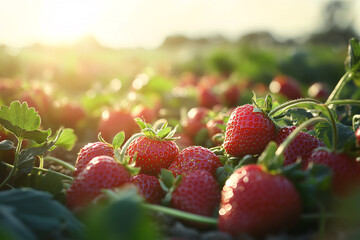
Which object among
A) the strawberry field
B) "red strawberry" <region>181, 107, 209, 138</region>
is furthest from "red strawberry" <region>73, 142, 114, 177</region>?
"red strawberry" <region>181, 107, 209, 138</region>

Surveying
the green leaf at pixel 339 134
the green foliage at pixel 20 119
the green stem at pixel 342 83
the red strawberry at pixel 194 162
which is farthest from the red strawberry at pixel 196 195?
the green stem at pixel 342 83

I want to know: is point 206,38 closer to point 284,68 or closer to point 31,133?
point 284,68

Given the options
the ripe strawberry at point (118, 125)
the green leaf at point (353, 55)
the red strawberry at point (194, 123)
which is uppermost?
the green leaf at point (353, 55)

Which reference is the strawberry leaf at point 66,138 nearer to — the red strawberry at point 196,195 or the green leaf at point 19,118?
the green leaf at point 19,118

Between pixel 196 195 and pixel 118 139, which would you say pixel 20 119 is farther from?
pixel 196 195

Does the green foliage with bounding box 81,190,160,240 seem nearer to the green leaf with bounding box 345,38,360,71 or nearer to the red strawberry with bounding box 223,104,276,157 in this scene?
the red strawberry with bounding box 223,104,276,157
